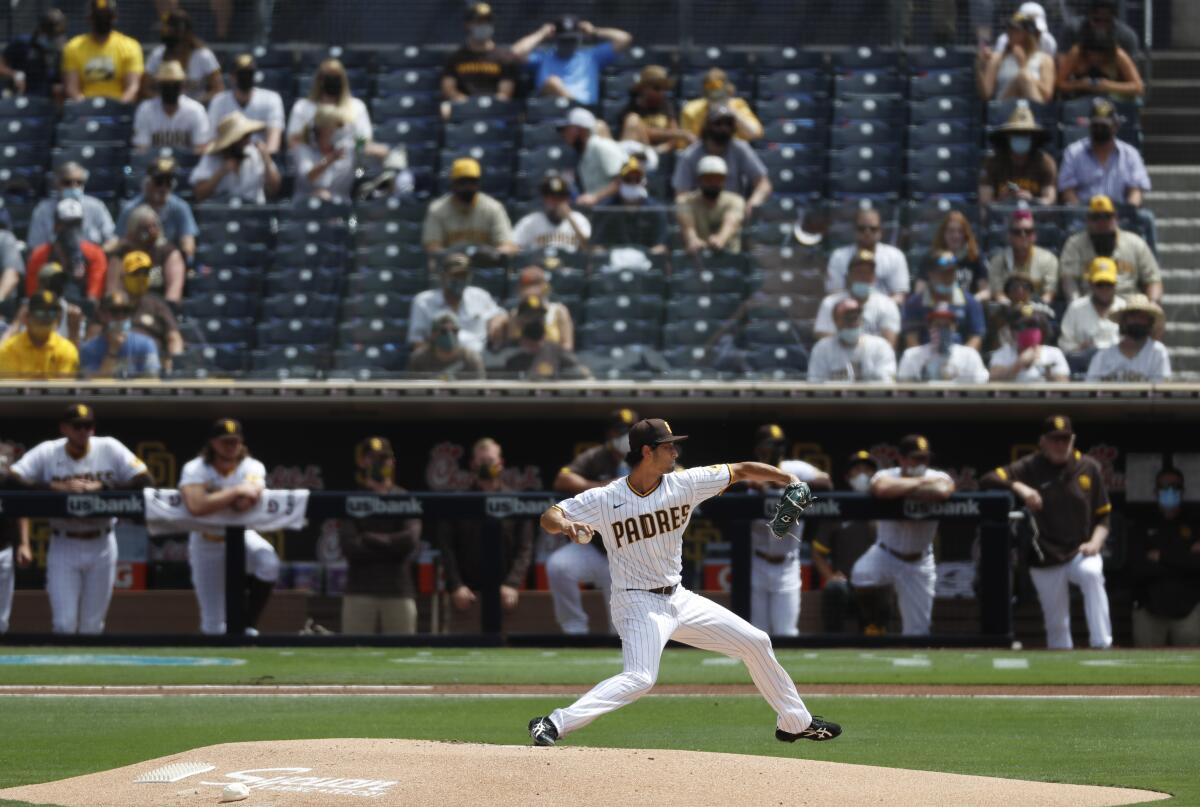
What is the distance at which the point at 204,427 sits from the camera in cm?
Answer: 1510

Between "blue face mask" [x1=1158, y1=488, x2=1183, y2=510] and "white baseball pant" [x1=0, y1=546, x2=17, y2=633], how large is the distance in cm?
803

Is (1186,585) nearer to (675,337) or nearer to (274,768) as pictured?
(675,337)

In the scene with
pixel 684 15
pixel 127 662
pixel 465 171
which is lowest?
pixel 127 662

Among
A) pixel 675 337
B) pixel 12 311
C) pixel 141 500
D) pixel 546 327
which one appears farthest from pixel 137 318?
pixel 675 337

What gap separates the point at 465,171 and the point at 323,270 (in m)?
1.36

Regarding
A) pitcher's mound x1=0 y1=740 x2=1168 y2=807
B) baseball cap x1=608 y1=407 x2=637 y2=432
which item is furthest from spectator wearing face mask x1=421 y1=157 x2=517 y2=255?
pitcher's mound x1=0 y1=740 x2=1168 y2=807

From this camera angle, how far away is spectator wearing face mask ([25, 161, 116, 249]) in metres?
15.6

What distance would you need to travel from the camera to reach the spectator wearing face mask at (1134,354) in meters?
14.2

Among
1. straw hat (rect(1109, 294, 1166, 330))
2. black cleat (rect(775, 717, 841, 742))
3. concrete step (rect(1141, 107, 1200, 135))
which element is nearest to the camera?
black cleat (rect(775, 717, 841, 742))

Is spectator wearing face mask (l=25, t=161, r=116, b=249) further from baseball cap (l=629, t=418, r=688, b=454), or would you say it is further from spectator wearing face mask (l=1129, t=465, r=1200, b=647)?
baseball cap (l=629, t=418, r=688, b=454)

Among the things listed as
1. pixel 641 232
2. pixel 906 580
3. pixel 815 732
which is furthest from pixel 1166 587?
pixel 815 732

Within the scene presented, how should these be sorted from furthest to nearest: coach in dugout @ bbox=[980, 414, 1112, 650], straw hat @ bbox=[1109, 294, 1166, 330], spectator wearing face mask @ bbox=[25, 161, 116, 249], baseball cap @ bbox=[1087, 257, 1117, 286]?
spectator wearing face mask @ bbox=[25, 161, 116, 249] → baseball cap @ bbox=[1087, 257, 1117, 286] → straw hat @ bbox=[1109, 294, 1166, 330] → coach in dugout @ bbox=[980, 414, 1112, 650]

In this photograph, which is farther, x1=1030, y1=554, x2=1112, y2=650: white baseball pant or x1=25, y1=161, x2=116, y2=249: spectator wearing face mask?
x1=25, y1=161, x2=116, y2=249: spectator wearing face mask

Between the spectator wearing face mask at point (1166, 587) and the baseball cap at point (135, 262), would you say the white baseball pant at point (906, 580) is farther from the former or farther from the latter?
the baseball cap at point (135, 262)
